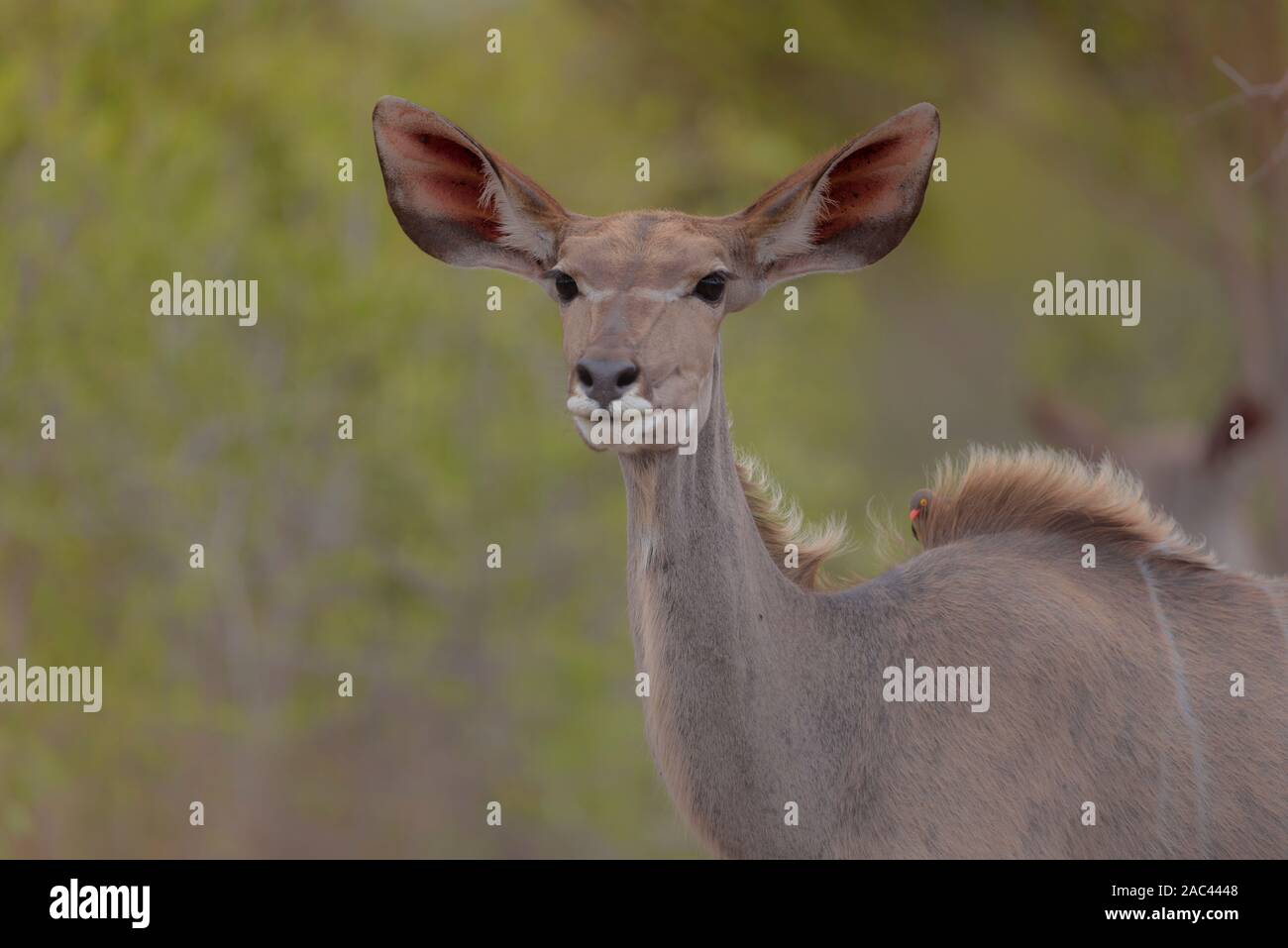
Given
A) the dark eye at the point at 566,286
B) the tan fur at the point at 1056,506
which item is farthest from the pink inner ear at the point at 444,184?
the tan fur at the point at 1056,506

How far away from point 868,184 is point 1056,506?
145 cm

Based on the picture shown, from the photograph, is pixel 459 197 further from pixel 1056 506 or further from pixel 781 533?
pixel 1056 506

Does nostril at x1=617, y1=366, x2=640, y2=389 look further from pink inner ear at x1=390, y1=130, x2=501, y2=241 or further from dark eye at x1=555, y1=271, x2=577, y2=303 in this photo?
pink inner ear at x1=390, y1=130, x2=501, y2=241

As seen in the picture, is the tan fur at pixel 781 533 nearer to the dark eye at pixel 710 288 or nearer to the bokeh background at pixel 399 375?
the dark eye at pixel 710 288

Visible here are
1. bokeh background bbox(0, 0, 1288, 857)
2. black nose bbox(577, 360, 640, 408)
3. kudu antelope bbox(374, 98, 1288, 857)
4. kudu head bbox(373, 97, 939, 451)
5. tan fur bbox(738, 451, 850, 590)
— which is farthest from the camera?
bokeh background bbox(0, 0, 1288, 857)

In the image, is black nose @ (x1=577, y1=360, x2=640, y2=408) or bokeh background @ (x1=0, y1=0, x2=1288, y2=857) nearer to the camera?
black nose @ (x1=577, y1=360, x2=640, y2=408)

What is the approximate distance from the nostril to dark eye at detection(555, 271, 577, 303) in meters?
0.60

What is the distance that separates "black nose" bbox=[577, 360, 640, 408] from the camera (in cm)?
586

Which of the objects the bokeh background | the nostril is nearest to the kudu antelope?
the nostril

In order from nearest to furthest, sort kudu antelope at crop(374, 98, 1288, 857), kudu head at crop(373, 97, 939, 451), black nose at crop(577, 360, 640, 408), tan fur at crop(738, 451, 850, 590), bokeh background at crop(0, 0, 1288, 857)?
black nose at crop(577, 360, 640, 408) < kudu head at crop(373, 97, 939, 451) < kudu antelope at crop(374, 98, 1288, 857) < tan fur at crop(738, 451, 850, 590) < bokeh background at crop(0, 0, 1288, 857)

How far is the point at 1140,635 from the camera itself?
710 cm

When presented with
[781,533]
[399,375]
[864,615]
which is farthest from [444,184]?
[399,375]
